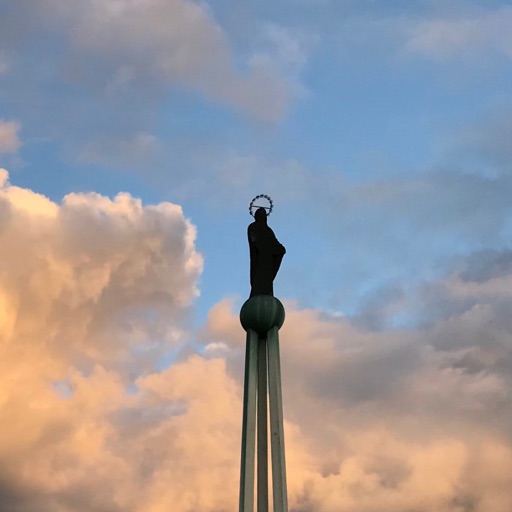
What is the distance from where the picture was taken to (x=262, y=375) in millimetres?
35719

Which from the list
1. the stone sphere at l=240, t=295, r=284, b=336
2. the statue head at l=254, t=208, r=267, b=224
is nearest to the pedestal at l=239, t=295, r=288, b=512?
the stone sphere at l=240, t=295, r=284, b=336

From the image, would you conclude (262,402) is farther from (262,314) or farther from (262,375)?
(262,314)

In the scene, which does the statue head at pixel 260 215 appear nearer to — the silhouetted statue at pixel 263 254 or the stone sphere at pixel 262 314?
the silhouetted statue at pixel 263 254

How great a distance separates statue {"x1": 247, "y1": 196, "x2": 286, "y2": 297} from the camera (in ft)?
121

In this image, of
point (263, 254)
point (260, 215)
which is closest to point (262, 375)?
point (263, 254)

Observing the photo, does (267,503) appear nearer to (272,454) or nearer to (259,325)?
(272,454)

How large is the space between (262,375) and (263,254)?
4.66 meters

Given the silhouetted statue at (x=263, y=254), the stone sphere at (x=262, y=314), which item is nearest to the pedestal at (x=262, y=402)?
the stone sphere at (x=262, y=314)

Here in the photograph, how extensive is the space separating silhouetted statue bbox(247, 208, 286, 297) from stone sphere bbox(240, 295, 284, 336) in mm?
539

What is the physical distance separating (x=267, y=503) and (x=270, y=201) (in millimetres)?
11465

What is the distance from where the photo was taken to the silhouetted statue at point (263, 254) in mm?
36781

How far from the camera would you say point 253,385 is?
35.2 meters

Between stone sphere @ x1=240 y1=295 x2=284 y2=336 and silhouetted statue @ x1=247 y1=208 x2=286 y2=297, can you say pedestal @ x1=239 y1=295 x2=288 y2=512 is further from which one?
silhouetted statue @ x1=247 y1=208 x2=286 y2=297

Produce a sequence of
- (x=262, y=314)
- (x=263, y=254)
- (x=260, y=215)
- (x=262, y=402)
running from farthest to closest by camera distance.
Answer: (x=260, y=215)
(x=263, y=254)
(x=262, y=314)
(x=262, y=402)
